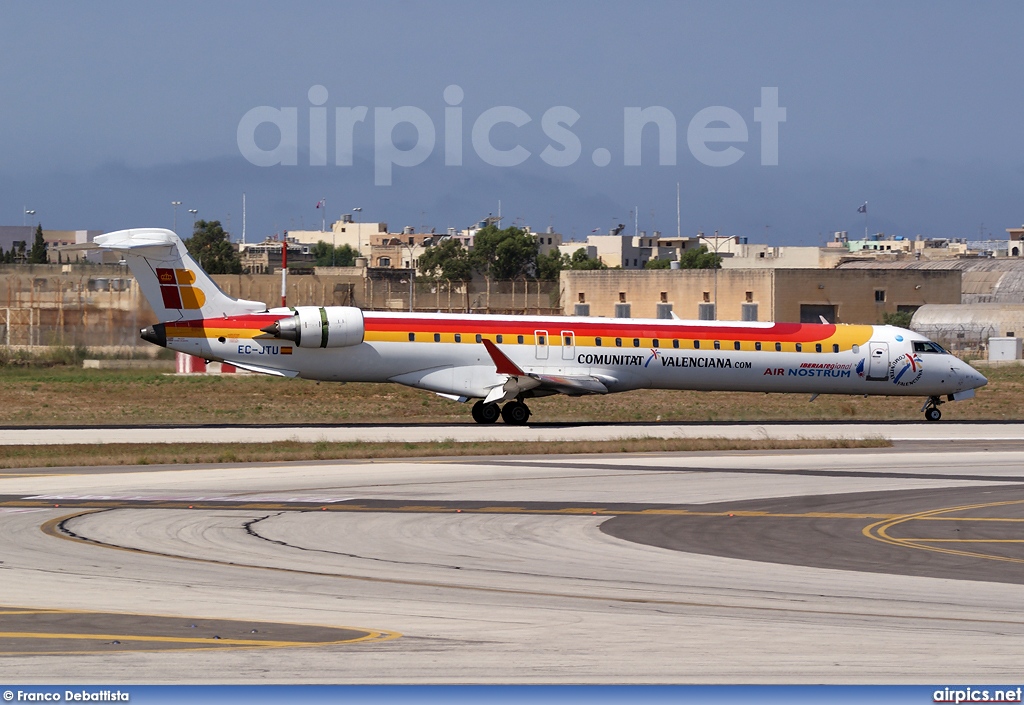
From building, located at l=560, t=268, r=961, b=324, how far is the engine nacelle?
4253 centimetres

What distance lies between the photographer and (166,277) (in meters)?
36.0

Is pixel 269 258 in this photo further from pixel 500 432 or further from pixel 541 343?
pixel 500 432

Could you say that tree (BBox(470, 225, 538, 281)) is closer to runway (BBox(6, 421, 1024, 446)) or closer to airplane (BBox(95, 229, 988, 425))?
airplane (BBox(95, 229, 988, 425))

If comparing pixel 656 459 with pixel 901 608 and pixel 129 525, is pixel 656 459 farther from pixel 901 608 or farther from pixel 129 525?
pixel 901 608

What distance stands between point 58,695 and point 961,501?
17.0 m

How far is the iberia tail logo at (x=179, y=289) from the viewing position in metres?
35.9

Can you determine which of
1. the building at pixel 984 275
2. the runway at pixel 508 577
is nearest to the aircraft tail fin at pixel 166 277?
the runway at pixel 508 577

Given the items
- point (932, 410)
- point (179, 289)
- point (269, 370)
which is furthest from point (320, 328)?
point (932, 410)

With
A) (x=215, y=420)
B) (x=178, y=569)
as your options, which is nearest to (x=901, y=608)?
(x=178, y=569)

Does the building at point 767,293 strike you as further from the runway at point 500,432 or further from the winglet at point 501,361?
the winglet at point 501,361

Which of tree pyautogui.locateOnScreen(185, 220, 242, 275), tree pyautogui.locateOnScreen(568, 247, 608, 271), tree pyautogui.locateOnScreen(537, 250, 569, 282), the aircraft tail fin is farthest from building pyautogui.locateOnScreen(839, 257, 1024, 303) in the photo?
the aircraft tail fin

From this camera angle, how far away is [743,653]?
11156 millimetres

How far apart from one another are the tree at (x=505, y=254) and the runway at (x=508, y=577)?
122 meters

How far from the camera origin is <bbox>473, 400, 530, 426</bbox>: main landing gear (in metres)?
37.9
